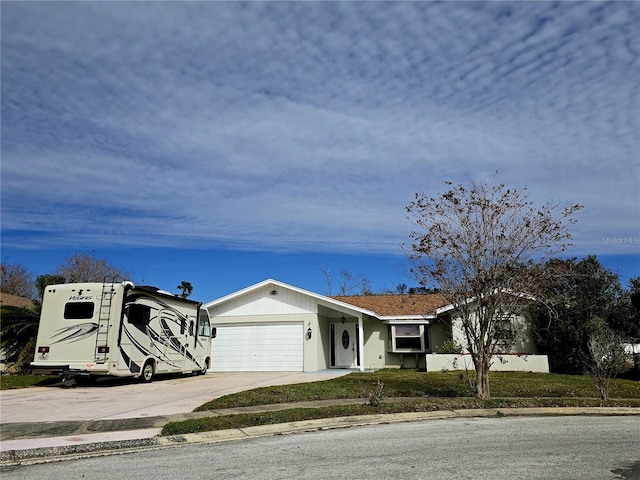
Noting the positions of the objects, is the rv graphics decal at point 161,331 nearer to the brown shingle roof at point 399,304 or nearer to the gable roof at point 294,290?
the gable roof at point 294,290

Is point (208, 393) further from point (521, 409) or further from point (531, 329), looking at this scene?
point (531, 329)

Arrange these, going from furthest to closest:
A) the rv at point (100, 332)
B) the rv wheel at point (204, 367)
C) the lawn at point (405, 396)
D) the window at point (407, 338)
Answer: the window at point (407, 338), the rv wheel at point (204, 367), the rv at point (100, 332), the lawn at point (405, 396)

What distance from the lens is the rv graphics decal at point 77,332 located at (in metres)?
14.9

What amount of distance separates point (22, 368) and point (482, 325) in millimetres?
17371

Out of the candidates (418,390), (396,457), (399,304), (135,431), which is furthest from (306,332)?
(396,457)

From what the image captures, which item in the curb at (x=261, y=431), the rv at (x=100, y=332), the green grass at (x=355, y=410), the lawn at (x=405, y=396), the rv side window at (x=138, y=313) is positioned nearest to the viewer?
the curb at (x=261, y=431)

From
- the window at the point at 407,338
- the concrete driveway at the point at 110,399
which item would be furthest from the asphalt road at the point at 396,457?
the window at the point at 407,338

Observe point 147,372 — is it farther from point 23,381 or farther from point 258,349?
point 258,349

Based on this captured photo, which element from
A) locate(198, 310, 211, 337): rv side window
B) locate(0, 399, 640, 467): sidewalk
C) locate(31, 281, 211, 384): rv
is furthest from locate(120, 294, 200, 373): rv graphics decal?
locate(0, 399, 640, 467): sidewalk

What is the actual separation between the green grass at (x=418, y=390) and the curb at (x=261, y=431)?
2041 millimetres

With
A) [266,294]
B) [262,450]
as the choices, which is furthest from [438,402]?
[266,294]

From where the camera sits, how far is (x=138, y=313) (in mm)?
16156

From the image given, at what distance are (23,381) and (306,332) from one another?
1086 centimetres

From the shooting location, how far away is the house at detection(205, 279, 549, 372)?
72.6ft
